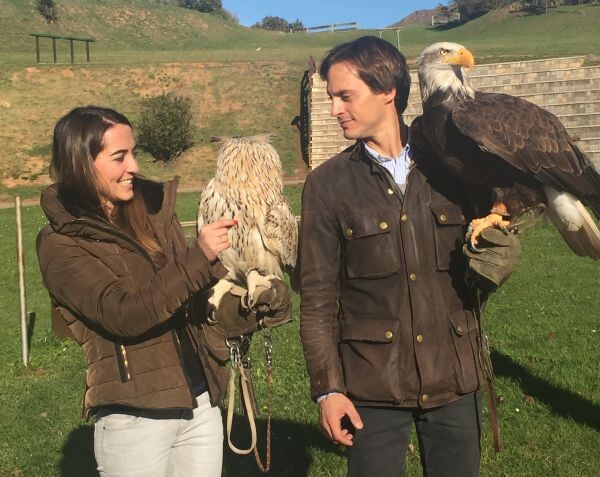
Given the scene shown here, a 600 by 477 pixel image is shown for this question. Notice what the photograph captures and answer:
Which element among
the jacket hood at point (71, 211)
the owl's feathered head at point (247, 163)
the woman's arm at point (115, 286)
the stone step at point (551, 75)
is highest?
the stone step at point (551, 75)

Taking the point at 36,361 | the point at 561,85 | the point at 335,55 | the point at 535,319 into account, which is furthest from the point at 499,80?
the point at 335,55

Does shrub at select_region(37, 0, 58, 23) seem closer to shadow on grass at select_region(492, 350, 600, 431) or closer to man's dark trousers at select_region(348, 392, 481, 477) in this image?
shadow on grass at select_region(492, 350, 600, 431)

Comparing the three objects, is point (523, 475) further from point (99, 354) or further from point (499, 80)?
point (499, 80)

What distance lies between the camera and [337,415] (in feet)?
8.48

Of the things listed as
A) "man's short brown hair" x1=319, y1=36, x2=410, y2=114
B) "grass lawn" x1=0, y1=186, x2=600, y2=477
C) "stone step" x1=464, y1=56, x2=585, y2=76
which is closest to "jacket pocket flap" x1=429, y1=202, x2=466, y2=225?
"man's short brown hair" x1=319, y1=36, x2=410, y2=114

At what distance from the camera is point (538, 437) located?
16.6 ft

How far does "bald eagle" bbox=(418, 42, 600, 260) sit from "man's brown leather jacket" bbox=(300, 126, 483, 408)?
440 millimetres

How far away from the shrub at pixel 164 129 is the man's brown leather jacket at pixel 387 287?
86.0 feet

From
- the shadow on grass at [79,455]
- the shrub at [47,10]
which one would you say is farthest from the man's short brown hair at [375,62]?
the shrub at [47,10]

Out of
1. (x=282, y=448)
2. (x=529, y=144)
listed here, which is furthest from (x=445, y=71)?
(x=282, y=448)

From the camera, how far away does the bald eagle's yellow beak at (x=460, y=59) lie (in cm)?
389

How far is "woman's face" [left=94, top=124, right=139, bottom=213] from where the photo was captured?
8.56 feet

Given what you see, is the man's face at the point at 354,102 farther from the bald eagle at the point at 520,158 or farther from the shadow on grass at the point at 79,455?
the shadow on grass at the point at 79,455

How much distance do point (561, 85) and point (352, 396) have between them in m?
20.8
